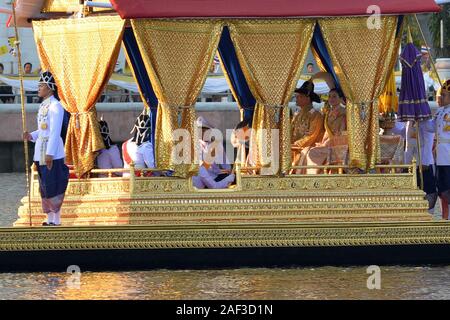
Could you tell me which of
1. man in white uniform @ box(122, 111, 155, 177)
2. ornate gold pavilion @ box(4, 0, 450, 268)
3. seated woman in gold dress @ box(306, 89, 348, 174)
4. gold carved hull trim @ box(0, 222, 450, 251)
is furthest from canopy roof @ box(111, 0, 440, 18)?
gold carved hull trim @ box(0, 222, 450, 251)

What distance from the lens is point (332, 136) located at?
17.3 meters

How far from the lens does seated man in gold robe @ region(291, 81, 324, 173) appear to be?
17.7 metres

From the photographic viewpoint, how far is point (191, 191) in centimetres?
1627

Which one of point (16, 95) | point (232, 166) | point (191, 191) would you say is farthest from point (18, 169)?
A: point (191, 191)

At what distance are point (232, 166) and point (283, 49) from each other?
280 cm

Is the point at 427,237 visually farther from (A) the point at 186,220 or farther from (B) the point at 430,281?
(A) the point at 186,220

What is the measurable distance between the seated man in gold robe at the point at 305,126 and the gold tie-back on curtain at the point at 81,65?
2.49 m

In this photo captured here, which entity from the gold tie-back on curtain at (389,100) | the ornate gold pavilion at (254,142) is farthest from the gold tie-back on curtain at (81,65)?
the gold tie-back on curtain at (389,100)

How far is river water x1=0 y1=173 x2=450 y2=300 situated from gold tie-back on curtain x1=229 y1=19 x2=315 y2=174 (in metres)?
1.34

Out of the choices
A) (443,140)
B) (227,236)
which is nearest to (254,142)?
(227,236)

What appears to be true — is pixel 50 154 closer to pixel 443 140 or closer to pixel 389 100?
pixel 389 100

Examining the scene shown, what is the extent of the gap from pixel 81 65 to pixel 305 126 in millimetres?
3123

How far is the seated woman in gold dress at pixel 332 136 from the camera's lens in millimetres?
17078

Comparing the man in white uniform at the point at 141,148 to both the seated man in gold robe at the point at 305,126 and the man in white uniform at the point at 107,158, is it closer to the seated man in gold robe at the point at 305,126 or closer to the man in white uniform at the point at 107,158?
the man in white uniform at the point at 107,158
